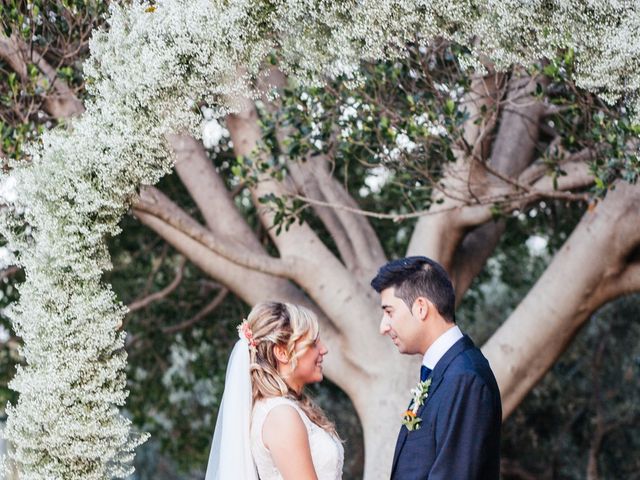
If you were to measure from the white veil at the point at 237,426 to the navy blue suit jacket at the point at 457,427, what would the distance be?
0.71 m

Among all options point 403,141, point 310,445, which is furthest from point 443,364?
point 403,141

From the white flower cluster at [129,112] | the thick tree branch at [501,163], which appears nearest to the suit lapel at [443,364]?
the white flower cluster at [129,112]

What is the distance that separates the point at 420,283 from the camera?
4.00 meters

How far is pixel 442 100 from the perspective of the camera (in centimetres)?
641

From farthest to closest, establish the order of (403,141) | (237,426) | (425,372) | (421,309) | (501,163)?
(501,163), (403,141), (237,426), (425,372), (421,309)

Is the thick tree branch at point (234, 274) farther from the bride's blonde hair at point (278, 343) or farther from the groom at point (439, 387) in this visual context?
the groom at point (439, 387)

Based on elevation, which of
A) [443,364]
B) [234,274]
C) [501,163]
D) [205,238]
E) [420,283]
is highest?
[501,163]

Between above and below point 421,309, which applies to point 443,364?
below

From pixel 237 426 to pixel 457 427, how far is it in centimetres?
111

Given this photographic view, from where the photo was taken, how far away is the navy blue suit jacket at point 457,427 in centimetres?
363

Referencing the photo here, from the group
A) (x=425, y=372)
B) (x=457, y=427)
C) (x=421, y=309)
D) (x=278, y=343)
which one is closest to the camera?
(x=457, y=427)

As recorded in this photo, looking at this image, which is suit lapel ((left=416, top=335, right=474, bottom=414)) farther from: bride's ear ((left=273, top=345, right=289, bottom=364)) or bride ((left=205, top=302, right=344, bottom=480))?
bride's ear ((left=273, top=345, right=289, bottom=364))

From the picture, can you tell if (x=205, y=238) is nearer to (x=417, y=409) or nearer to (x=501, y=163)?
(x=501, y=163)

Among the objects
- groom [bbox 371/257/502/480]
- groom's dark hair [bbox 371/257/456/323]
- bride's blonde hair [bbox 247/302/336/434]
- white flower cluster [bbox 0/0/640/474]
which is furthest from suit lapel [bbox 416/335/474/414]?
white flower cluster [bbox 0/0/640/474]
